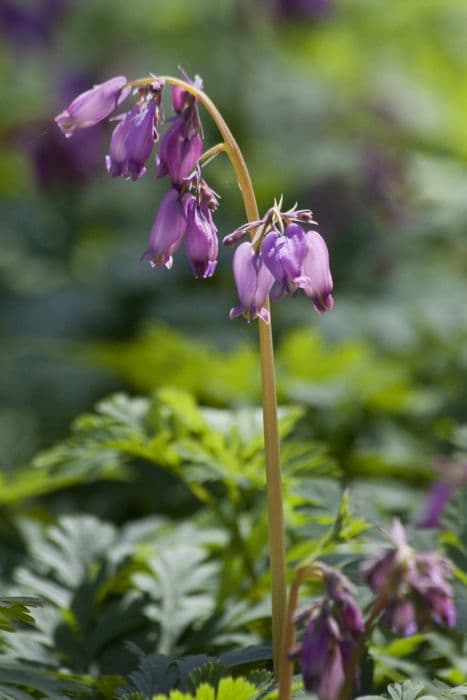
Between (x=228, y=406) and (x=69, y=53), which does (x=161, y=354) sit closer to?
(x=228, y=406)

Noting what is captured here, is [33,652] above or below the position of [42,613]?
below

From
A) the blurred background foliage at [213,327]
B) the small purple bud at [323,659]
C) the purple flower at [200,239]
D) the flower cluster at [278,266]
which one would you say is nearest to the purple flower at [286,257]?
the flower cluster at [278,266]

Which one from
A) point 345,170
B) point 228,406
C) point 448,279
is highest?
point 345,170

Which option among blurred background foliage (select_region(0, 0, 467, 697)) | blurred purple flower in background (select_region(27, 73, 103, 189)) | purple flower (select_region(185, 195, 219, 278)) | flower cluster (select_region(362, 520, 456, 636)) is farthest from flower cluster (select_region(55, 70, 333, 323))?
blurred purple flower in background (select_region(27, 73, 103, 189))

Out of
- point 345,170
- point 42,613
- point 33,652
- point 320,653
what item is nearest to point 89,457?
point 42,613

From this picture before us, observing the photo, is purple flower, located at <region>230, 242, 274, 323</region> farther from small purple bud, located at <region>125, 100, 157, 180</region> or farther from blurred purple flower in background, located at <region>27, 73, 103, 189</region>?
blurred purple flower in background, located at <region>27, 73, 103, 189</region>

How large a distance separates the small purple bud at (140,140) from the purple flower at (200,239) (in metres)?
0.10

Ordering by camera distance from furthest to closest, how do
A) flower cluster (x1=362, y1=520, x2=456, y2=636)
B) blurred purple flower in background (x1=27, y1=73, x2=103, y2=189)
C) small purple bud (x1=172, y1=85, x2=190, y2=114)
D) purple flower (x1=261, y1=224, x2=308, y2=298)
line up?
blurred purple flower in background (x1=27, y1=73, x2=103, y2=189) < small purple bud (x1=172, y1=85, x2=190, y2=114) < purple flower (x1=261, y1=224, x2=308, y2=298) < flower cluster (x1=362, y1=520, x2=456, y2=636)

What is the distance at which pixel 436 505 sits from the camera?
259cm

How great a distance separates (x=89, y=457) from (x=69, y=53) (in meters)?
6.72

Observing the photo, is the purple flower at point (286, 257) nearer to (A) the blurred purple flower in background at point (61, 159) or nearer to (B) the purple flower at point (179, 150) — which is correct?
(B) the purple flower at point (179, 150)

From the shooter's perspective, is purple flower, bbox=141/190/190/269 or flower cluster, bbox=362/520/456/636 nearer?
flower cluster, bbox=362/520/456/636

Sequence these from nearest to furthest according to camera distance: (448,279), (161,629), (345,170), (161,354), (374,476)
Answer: (161,629) < (374,476) < (161,354) < (448,279) < (345,170)

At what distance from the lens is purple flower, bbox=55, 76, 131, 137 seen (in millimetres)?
1668
